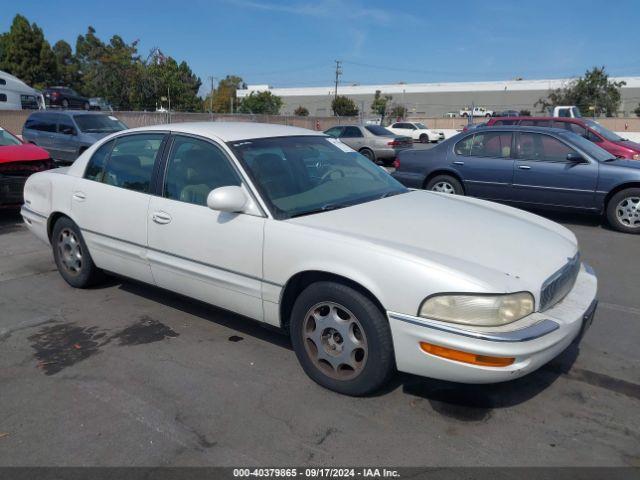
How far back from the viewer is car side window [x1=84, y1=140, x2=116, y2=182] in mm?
4770

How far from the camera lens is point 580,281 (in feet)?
11.9

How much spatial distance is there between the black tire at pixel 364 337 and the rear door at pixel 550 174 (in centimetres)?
612

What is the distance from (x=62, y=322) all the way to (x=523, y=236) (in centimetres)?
352

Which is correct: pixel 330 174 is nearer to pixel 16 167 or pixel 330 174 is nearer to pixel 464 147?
pixel 464 147

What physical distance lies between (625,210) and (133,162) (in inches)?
268

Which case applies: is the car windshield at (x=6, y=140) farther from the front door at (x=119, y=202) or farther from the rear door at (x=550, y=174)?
the rear door at (x=550, y=174)

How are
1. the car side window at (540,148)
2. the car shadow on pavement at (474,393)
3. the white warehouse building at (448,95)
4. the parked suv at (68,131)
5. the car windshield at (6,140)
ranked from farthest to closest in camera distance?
the white warehouse building at (448,95) < the parked suv at (68,131) < the car windshield at (6,140) < the car side window at (540,148) < the car shadow on pavement at (474,393)

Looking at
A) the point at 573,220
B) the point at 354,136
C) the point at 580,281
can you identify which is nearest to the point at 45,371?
the point at 580,281

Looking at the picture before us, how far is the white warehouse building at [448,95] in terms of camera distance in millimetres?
73656

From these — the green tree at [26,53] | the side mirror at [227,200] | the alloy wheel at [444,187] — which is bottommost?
the alloy wheel at [444,187]

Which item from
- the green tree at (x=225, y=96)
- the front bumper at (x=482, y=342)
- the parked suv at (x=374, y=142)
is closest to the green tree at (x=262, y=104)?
the green tree at (x=225, y=96)

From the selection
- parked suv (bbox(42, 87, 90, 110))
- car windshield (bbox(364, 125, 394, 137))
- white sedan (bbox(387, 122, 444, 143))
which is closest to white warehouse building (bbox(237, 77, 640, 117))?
white sedan (bbox(387, 122, 444, 143))

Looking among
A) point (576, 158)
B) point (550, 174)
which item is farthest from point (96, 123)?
point (576, 158)

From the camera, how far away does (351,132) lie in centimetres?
1881
